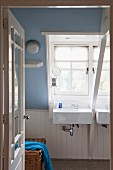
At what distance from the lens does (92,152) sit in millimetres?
4230

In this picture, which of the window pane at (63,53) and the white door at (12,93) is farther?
the window pane at (63,53)

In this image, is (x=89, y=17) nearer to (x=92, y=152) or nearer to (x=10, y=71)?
(x=10, y=71)

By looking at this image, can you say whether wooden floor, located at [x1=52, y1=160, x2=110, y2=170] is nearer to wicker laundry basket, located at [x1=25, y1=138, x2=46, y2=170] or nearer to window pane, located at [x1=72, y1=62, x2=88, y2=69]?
wicker laundry basket, located at [x1=25, y1=138, x2=46, y2=170]

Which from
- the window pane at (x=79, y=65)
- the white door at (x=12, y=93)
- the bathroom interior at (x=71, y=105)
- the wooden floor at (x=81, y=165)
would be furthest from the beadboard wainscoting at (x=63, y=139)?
the white door at (x=12, y=93)

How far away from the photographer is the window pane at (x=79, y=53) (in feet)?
13.5

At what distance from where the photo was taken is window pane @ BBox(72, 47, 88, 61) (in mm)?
4113

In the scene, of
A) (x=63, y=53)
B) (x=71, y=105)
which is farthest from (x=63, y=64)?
(x=71, y=105)

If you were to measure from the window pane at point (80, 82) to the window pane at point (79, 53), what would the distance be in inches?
9.9

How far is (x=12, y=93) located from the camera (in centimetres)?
206

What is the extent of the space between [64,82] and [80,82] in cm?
28

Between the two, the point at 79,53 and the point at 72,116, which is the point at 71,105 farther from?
the point at 79,53

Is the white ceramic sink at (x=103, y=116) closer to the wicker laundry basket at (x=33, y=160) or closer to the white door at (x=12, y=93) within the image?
the wicker laundry basket at (x=33, y=160)

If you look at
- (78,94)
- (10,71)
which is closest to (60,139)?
(78,94)

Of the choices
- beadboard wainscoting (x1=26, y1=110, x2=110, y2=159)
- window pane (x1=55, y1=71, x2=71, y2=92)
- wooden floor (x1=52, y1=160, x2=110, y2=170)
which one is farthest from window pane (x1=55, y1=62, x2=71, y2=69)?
wooden floor (x1=52, y1=160, x2=110, y2=170)
